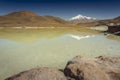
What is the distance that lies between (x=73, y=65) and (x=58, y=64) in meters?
3.22

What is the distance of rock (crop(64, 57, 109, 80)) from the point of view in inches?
244

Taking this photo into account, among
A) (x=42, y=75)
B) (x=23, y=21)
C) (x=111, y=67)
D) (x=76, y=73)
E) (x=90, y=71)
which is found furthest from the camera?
(x=23, y=21)

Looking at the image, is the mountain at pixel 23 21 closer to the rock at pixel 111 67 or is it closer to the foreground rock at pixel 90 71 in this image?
the rock at pixel 111 67

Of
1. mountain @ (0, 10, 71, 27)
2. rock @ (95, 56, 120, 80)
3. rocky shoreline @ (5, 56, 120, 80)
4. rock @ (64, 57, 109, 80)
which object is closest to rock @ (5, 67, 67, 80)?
rocky shoreline @ (5, 56, 120, 80)

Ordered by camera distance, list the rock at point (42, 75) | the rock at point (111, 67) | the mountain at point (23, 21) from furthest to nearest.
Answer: the mountain at point (23, 21) < the rock at point (111, 67) < the rock at point (42, 75)

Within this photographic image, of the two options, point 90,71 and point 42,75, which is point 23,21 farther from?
point 90,71

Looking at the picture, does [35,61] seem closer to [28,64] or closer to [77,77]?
[28,64]

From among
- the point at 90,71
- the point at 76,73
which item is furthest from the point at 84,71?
the point at 76,73

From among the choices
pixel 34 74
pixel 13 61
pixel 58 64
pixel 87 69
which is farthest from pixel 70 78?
pixel 13 61

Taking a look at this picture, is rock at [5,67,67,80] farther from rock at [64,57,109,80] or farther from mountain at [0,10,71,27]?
mountain at [0,10,71,27]

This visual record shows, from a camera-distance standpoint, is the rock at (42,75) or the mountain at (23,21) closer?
the rock at (42,75)

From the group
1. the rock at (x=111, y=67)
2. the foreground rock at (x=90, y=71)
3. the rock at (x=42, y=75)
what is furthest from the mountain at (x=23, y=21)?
the foreground rock at (x=90, y=71)

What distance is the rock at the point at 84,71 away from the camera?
6191 millimetres

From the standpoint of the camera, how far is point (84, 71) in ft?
20.8
